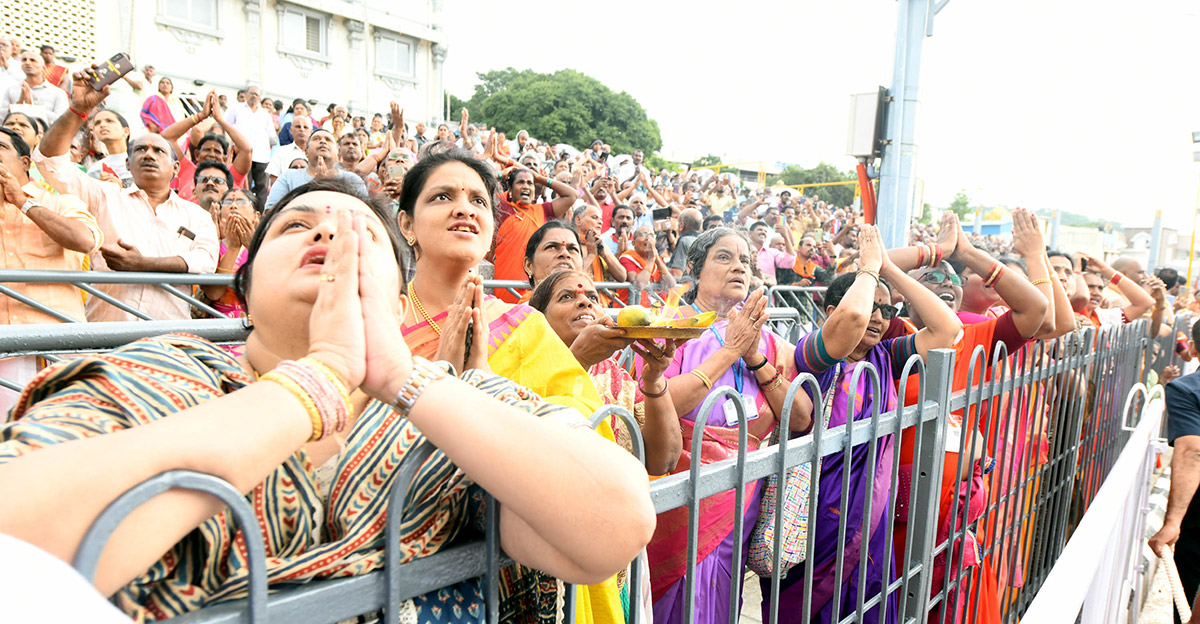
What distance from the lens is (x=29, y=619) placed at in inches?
23.0

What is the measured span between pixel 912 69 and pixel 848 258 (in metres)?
3.72

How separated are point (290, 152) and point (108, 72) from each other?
12.4ft

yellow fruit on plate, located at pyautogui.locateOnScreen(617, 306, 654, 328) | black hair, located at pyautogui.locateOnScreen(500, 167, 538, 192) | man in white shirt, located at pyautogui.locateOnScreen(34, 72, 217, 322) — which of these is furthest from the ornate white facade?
yellow fruit on plate, located at pyautogui.locateOnScreen(617, 306, 654, 328)

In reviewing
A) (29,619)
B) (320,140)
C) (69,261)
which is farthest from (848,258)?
(29,619)

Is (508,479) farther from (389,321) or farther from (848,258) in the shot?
(848,258)

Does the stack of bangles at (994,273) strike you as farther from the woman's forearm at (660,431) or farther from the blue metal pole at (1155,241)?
the blue metal pole at (1155,241)

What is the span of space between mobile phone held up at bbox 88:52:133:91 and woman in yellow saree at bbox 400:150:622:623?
293 centimetres

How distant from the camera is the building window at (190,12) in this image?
93.2 ft

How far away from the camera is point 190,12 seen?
2931 centimetres

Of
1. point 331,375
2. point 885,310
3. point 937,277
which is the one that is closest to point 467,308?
point 331,375

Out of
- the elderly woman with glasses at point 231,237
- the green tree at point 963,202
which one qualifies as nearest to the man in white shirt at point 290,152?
the elderly woman with glasses at point 231,237

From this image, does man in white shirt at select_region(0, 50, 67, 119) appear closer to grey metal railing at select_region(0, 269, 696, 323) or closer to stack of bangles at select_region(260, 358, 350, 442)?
grey metal railing at select_region(0, 269, 696, 323)

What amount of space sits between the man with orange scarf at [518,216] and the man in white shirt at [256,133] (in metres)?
2.61

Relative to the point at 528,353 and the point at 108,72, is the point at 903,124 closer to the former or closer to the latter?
the point at 528,353
